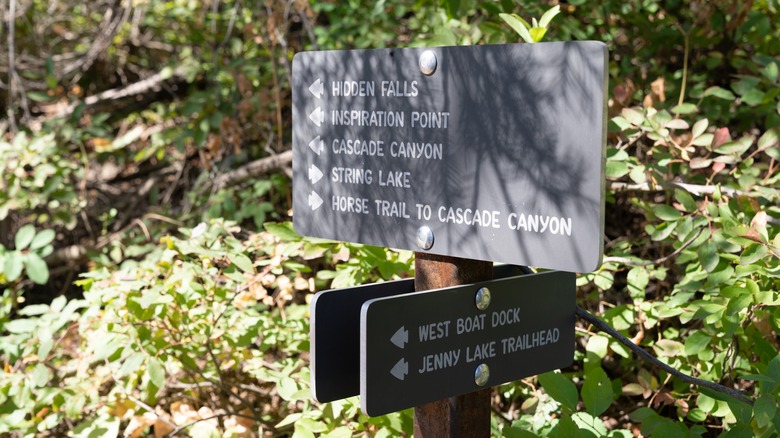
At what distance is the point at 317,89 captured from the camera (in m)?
1.75

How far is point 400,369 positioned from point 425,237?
0.79 ft

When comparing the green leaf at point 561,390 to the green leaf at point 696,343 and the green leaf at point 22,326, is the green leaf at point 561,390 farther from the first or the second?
the green leaf at point 22,326

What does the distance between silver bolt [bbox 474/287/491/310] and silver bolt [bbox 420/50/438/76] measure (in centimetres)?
41

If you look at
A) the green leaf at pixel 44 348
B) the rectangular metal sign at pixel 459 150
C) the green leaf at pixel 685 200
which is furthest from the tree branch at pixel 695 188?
the green leaf at pixel 44 348

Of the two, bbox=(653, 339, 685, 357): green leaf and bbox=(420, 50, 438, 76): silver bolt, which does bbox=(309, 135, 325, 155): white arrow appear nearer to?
bbox=(420, 50, 438, 76): silver bolt

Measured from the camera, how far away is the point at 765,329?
2297 mm

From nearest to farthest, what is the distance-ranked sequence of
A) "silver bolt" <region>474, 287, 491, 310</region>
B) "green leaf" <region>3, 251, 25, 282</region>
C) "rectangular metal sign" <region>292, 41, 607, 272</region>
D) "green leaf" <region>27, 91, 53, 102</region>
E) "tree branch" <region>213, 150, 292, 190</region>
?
"rectangular metal sign" <region>292, 41, 607, 272</region> < "silver bolt" <region>474, 287, 491, 310</region> < "green leaf" <region>3, 251, 25, 282</region> < "tree branch" <region>213, 150, 292, 190</region> < "green leaf" <region>27, 91, 53, 102</region>

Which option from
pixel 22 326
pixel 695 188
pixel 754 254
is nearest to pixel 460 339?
pixel 754 254

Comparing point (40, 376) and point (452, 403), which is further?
point (40, 376)

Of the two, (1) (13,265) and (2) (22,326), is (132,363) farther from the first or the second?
(1) (13,265)

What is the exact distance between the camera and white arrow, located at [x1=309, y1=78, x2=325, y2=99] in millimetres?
1739

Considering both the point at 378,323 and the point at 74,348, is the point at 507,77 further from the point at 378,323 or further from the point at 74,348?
the point at 74,348

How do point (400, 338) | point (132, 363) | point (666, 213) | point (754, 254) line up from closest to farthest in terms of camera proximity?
point (400, 338), point (754, 254), point (666, 213), point (132, 363)

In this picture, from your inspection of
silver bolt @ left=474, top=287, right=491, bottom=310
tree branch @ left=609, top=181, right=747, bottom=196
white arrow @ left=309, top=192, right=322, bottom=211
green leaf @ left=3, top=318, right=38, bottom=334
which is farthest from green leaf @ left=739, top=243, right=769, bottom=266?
green leaf @ left=3, top=318, right=38, bottom=334
